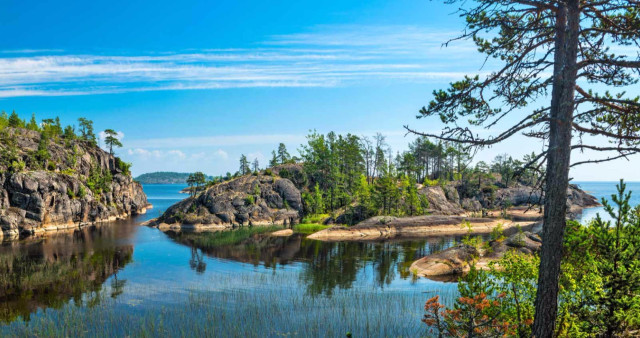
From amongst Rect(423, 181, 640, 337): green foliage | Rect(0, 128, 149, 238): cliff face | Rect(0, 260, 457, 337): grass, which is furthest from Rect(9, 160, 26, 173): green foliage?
Rect(423, 181, 640, 337): green foliage

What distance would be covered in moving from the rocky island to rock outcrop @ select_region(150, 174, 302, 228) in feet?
63.4

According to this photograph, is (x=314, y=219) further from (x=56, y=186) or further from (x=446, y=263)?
(x=56, y=186)

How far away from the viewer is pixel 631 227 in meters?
11.0

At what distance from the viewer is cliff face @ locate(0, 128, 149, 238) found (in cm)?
7231

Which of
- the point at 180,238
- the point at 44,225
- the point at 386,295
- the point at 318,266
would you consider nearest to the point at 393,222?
the point at 318,266

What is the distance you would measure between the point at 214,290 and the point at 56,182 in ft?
229

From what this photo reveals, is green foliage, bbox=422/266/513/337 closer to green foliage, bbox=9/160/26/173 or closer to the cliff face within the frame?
the cliff face

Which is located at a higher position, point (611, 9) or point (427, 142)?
point (427, 142)

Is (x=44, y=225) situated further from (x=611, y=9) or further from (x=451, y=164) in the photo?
(x=451, y=164)

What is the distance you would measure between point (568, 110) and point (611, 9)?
126 inches

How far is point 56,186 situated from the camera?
264 feet

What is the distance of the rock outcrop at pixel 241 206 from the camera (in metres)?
84.5

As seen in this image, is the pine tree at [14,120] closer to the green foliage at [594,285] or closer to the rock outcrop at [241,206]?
the rock outcrop at [241,206]

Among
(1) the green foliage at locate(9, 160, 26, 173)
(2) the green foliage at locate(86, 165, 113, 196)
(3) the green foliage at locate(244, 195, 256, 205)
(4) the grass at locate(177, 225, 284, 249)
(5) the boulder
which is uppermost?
(1) the green foliage at locate(9, 160, 26, 173)
